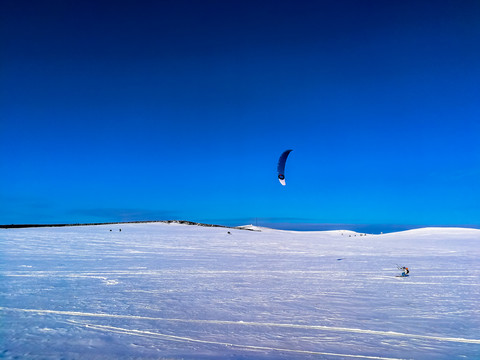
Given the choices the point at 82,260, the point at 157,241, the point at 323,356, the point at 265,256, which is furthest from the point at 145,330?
the point at 157,241

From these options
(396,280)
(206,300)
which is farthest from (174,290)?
(396,280)

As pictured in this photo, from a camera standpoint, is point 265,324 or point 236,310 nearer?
point 265,324

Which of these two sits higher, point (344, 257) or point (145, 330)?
point (344, 257)

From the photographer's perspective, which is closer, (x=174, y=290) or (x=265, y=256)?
(x=174, y=290)

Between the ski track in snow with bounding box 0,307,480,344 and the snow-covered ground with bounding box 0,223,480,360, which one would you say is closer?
the snow-covered ground with bounding box 0,223,480,360

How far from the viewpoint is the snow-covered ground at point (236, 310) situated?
665 centimetres

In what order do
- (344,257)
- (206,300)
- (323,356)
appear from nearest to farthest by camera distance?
(323,356) < (206,300) < (344,257)

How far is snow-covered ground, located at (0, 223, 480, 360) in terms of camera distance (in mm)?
6648

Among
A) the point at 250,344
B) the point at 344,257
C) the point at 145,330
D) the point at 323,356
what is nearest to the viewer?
the point at 323,356

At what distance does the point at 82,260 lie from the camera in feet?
60.1

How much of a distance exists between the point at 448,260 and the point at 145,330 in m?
16.7

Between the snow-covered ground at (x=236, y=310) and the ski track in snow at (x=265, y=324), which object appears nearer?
the snow-covered ground at (x=236, y=310)

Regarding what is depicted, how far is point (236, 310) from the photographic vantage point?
9.20 metres

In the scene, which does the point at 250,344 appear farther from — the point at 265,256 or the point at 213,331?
the point at 265,256
